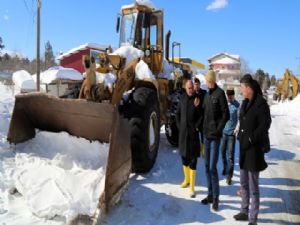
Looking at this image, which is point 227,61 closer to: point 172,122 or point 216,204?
point 172,122

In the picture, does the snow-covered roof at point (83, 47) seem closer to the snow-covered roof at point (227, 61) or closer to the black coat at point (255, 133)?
the black coat at point (255, 133)

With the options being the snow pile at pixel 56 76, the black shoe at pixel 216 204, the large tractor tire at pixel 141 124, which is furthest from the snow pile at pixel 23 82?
the black shoe at pixel 216 204

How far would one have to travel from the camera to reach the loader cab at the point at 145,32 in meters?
7.99

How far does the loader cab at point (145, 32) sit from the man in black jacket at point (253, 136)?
374 cm

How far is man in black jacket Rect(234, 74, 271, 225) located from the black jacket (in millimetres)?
483

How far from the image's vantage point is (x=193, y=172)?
5699 millimetres

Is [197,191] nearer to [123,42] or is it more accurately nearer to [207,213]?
[207,213]

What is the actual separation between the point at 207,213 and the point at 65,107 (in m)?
2.73

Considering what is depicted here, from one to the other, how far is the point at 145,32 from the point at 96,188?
4.33 metres

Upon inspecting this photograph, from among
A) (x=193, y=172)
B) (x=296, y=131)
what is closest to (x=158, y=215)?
(x=193, y=172)

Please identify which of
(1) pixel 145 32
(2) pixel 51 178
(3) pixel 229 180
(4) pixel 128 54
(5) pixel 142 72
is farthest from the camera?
(1) pixel 145 32

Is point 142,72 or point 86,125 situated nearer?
point 86,125

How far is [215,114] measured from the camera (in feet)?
17.0

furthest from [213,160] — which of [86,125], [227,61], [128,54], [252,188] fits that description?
[227,61]
